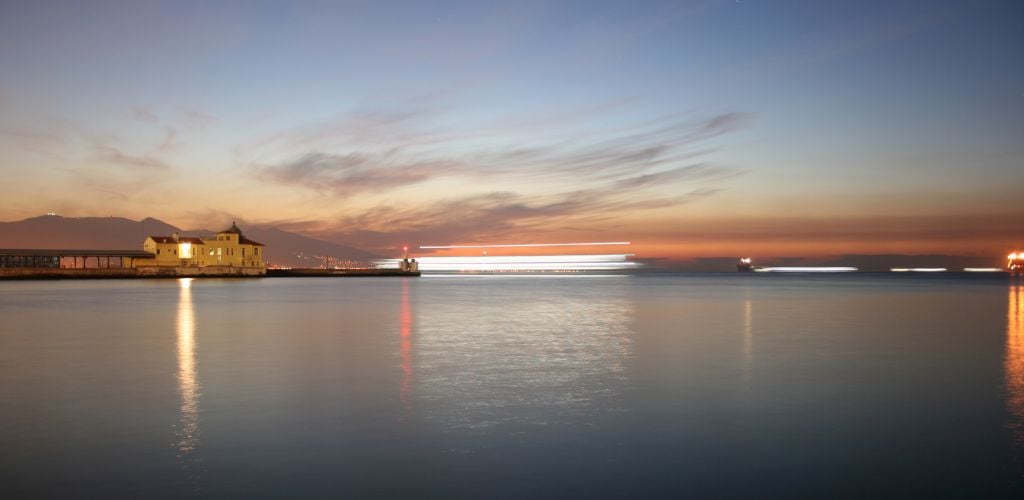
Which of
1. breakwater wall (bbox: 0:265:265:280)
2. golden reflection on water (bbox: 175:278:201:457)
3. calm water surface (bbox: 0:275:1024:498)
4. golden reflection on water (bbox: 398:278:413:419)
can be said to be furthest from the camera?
breakwater wall (bbox: 0:265:265:280)

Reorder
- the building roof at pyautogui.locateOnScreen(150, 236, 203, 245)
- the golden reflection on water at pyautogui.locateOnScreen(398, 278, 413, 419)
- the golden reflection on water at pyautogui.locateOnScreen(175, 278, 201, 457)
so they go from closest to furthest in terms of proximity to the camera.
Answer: the golden reflection on water at pyautogui.locateOnScreen(175, 278, 201, 457), the golden reflection on water at pyautogui.locateOnScreen(398, 278, 413, 419), the building roof at pyautogui.locateOnScreen(150, 236, 203, 245)

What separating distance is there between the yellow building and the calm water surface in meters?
106

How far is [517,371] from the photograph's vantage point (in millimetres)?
15711

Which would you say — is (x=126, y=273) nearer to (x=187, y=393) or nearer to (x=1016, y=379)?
(x=187, y=393)

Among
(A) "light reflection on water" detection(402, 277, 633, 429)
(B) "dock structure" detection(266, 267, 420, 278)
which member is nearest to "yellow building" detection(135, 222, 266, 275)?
(B) "dock structure" detection(266, 267, 420, 278)

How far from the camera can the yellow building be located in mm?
120500

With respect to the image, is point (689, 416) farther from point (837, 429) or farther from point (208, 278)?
point (208, 278)

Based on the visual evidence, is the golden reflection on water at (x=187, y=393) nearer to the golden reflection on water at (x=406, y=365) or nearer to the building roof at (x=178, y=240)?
the golden reflection on water at (x=406, y=365)

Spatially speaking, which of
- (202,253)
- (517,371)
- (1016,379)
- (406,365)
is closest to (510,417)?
(517,371)

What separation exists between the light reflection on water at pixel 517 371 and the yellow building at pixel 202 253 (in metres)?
105

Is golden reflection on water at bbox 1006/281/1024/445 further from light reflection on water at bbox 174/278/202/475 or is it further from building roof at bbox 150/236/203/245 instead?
building roof at bbox 150/236/203/245

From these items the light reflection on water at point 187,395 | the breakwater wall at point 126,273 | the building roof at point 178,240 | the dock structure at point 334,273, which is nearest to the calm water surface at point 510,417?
the light reflection on water at point 187,395

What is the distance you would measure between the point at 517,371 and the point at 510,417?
473cm

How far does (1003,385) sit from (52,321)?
3559cm
